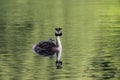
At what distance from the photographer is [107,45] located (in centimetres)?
4178

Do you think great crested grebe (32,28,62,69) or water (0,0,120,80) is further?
great crested grebe (32,28,62,69)

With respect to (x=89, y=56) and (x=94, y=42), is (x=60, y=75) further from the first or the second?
(x=94, y=42)

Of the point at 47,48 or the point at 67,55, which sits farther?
the point at 47,48

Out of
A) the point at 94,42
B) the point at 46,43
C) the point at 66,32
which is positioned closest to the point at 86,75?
the point at 46,43

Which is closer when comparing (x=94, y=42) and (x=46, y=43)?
(x=46, y=43)

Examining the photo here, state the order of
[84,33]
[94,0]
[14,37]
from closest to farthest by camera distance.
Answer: [14,37] → [84,33] → [94,0]

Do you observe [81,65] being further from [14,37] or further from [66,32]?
[66,32]

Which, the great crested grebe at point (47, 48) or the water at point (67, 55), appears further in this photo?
the great crested grebe at point (47, 48)

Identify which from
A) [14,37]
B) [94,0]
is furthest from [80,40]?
[94,0]

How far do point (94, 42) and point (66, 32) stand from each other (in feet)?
27.3

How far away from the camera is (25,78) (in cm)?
2962

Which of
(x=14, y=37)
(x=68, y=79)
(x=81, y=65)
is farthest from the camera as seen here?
(x=14, y=37)

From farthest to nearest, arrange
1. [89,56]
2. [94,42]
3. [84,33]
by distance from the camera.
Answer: [84,33] < [94,42] < [89,56]

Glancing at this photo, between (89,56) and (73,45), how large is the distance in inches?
208
